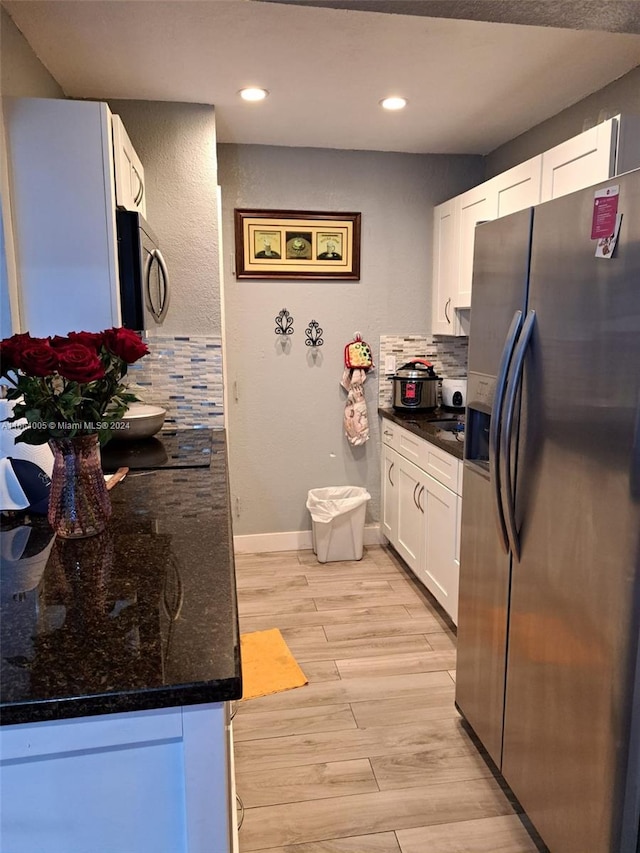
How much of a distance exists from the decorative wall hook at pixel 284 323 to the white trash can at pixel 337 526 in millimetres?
1038

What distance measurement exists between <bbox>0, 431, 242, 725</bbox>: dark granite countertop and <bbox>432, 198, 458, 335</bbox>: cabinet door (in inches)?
A: 89.9

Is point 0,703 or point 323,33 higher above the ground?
point 323,33

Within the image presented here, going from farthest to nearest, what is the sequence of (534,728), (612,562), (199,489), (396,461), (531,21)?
(396,461), (199,489), (534,728), (531,21), (612,562)

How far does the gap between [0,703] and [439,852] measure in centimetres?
140

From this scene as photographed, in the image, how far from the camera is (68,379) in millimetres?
1204

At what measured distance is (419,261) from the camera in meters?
3.68

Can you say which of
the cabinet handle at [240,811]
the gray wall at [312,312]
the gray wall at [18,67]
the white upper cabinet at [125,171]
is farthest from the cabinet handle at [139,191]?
the cabinet handle at [240,811]

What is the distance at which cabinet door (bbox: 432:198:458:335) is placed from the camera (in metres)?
3.37

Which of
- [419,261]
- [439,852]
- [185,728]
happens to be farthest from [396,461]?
[185,728]

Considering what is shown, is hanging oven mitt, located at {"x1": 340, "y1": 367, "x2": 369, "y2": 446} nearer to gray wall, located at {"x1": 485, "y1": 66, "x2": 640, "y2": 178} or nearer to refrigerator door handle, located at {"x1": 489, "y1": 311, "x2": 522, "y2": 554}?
gray wall, located at {"x1": 485, "y1": 66, "x2": 640, "y2": 178}

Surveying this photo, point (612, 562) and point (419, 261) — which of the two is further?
point (419, 261)

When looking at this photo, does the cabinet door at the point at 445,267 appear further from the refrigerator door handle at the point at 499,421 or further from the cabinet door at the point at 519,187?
the refrigerator door handle at the point at 499,421

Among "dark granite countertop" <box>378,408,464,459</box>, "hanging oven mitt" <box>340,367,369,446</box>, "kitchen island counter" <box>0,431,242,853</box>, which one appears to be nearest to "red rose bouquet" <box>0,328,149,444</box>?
"kitchen island counter" <box>0,431,242,853</box>

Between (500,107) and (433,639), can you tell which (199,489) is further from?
(500,107)
